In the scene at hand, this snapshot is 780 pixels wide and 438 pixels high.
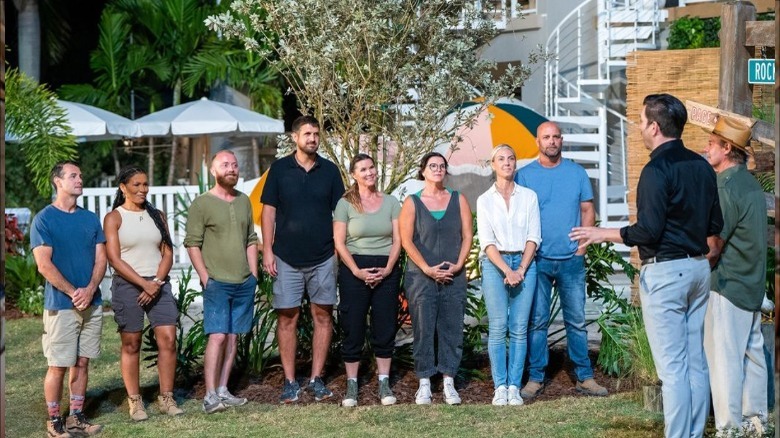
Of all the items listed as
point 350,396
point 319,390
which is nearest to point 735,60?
point 350,396

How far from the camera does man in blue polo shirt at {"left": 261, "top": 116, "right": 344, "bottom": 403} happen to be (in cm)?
872

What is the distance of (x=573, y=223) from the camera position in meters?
8.66

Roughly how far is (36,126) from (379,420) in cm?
775

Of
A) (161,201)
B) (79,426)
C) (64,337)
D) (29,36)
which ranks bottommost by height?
(79,426)

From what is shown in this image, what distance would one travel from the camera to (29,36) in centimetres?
2295

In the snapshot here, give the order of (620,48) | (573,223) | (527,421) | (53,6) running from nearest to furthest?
(527,421), (573,223), (620,48), (53,6)

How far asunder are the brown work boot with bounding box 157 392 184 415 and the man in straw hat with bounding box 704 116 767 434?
12.2 ft

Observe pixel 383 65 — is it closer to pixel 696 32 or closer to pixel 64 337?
pixel 64 337

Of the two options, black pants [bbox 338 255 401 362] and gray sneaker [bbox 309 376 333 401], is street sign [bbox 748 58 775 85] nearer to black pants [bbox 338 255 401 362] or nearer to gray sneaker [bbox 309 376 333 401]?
black pants [bbox 338 255 401 362]

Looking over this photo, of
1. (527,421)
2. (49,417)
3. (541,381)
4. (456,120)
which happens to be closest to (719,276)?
(527,421)

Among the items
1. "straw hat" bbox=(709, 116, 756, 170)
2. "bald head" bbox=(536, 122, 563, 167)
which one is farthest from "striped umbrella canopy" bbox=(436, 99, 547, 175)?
"straw hat" bbox=(709, 116, 756, 170)

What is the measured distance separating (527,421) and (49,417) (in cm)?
326

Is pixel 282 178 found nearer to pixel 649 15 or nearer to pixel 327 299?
pixel 327 299

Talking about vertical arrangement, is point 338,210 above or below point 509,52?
below
